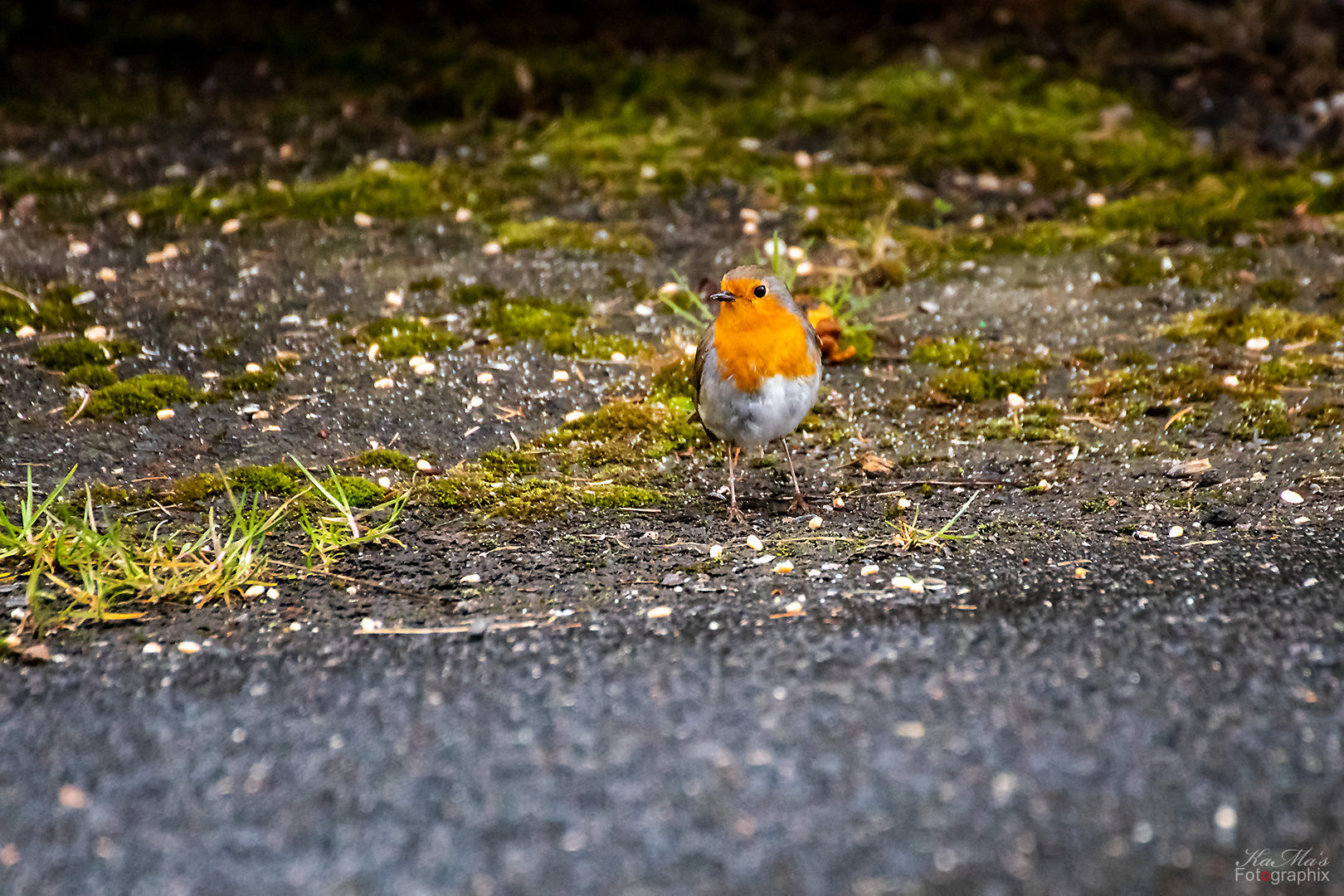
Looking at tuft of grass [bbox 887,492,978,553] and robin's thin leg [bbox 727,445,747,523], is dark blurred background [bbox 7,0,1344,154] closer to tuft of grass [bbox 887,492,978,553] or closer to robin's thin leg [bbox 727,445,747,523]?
robin's thin leg [bbox 727,445,747,523]

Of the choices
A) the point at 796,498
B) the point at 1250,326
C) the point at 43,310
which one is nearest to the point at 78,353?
the point at 43,310

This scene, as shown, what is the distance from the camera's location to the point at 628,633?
9.04ft

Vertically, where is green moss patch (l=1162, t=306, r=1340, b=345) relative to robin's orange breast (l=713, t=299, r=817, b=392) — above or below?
below

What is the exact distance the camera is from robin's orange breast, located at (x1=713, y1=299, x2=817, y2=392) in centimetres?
343

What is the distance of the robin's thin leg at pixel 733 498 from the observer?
11.5ft

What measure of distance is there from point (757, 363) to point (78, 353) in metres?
2.98

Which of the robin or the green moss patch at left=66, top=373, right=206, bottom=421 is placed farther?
the green moss patch at left=66, top=373, right=206, bottom=421

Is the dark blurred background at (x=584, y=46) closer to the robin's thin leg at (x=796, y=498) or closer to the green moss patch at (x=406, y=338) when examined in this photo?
the green moss patch at (x=406, y=338)

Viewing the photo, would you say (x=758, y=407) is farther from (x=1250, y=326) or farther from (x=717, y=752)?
(x=1250, y=326)

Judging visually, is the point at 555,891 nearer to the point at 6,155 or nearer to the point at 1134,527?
the point at 1134,527

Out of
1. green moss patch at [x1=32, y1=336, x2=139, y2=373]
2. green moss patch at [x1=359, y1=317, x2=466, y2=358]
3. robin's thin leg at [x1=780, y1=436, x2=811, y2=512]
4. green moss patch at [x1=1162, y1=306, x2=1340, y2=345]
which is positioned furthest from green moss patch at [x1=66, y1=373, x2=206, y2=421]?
green moss patch at [x1=1162, y1=306, x2=1340, y2=345]

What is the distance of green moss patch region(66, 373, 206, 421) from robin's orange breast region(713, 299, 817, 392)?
217 centimetres

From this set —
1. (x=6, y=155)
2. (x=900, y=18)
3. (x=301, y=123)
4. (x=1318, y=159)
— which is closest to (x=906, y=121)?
(x=900, y=18)
